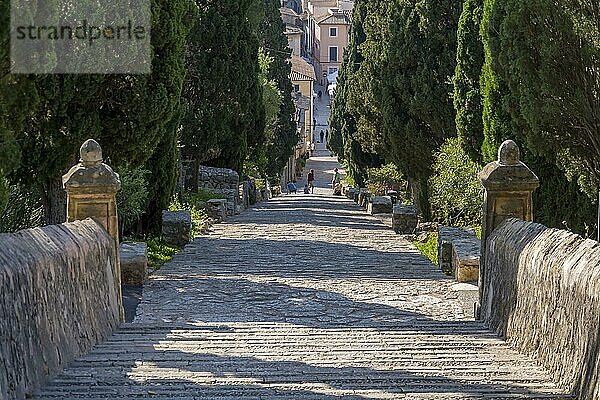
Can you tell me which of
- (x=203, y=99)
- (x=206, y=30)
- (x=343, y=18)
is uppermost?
(x=343, y=18)

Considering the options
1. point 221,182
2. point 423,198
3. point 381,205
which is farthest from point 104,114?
point 381,205

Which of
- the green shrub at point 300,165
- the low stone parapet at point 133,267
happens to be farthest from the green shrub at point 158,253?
the green shrub at point 300,165

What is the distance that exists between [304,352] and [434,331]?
5.57 feet

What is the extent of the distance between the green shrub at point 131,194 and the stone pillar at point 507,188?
7.97 meters

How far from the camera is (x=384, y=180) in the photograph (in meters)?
35.6

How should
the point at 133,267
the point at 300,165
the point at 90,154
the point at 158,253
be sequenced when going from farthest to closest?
the point at 300,165 → the point at 158,253 → the point at 133,267 → the point at 90,154

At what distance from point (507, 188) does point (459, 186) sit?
897 cm

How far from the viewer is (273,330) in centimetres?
885

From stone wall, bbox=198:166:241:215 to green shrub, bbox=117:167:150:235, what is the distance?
1192 centimetres

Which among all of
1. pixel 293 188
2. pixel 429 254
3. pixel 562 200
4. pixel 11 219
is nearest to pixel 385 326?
pixel 562 200

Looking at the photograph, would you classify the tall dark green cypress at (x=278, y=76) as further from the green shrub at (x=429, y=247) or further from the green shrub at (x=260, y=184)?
the green shrub at (x=429, y=247)

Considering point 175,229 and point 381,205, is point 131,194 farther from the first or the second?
point 381,205

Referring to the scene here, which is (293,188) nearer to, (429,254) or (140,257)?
(429,254)

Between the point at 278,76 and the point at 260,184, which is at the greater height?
the point at 278,76
